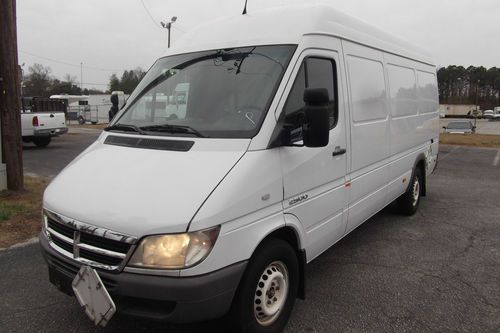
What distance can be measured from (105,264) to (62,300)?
59.1 inches

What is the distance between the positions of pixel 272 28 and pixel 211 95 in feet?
2.55

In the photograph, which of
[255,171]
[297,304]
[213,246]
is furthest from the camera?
[297,304]

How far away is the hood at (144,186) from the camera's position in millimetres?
2531

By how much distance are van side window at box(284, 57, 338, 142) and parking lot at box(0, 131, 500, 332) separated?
5.00 feet

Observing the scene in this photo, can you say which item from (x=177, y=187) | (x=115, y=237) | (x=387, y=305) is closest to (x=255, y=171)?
(x=177, y=187)

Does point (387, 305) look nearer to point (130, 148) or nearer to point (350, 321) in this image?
point (350, 321)

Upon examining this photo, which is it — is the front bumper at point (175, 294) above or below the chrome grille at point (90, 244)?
below

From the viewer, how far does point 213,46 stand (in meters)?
3.76

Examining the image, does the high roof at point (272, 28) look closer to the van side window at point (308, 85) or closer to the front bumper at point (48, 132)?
the van side window at point (308, 85)

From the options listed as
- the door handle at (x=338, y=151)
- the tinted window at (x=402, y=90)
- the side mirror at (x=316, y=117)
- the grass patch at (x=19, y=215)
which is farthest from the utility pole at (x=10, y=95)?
the side mirror at (x=316, y=117)

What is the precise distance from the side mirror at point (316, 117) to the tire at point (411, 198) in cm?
404

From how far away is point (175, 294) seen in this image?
249 centimetres

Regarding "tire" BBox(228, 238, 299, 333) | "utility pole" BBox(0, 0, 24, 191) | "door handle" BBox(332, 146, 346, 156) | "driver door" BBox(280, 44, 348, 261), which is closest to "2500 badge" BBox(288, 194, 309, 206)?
"driver door" BBox(280, 44, 348, 261)

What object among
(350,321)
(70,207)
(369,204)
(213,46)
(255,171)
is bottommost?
(350,321)
